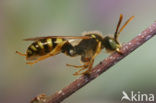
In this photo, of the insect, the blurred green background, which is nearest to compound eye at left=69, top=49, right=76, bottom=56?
the insect

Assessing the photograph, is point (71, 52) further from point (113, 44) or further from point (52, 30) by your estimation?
point (52, 30)

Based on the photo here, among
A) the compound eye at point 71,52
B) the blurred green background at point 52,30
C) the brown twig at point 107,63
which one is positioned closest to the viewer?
the brown twig at point 107,63

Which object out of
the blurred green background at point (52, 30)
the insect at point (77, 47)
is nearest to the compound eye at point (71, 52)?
the insect at point (77, 47)

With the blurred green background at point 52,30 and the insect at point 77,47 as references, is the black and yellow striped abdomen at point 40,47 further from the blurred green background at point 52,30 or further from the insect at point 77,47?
the blurred green background at point 52,30

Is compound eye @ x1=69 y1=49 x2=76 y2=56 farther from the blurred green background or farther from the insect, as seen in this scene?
the blurred green background

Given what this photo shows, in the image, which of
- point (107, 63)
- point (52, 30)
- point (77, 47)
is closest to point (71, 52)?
point (77, 47)

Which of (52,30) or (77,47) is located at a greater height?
(52,30)
